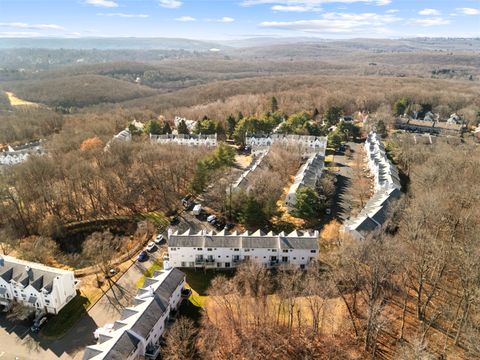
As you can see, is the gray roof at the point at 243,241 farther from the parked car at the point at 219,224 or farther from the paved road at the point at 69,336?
the parked car at the point at 219,224

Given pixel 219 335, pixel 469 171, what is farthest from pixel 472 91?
pixel 219 335

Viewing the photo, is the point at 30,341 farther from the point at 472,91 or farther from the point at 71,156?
the point at 472,91

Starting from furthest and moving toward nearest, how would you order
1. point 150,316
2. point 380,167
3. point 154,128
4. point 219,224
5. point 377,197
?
point 154,128 → point 380,167 → point 377,197 → point 219,224 → point 150,316

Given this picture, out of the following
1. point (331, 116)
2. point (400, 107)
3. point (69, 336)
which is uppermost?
point (400, 107)

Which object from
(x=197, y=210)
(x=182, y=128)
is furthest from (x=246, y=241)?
(x=182, y=128)

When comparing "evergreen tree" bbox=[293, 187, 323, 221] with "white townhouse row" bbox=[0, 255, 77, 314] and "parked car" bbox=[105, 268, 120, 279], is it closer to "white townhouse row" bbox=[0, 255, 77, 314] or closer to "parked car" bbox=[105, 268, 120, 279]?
"parked car" bbox=[105, 268, 120, 279]

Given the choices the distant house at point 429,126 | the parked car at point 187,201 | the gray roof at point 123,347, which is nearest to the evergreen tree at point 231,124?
the parked car at point 187,201

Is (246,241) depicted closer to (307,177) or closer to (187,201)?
(187,201)
